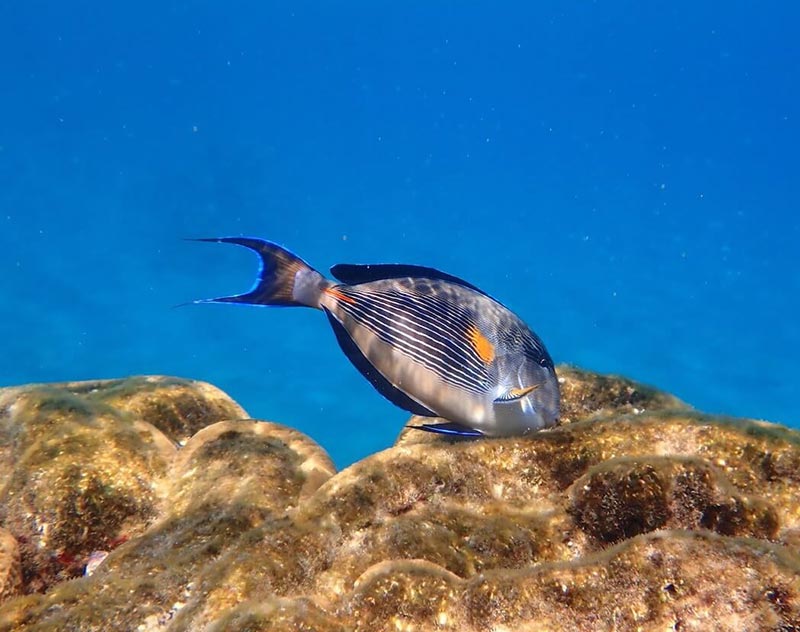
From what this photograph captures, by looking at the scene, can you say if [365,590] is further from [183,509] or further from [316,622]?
[183,509]

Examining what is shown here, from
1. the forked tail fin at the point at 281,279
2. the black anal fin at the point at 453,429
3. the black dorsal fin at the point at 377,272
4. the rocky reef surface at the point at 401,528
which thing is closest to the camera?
the rocky reef surface at the point at 401,528

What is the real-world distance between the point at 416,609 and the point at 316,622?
0.35 m

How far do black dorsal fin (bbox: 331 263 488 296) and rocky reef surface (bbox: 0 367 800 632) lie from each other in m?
0.87

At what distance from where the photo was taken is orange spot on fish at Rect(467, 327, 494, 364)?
2744 mm

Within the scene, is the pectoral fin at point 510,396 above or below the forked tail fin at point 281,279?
below

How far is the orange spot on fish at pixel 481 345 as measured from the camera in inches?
108

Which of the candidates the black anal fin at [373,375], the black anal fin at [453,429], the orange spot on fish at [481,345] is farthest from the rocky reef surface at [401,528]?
the orange spot on fish at [481,345]

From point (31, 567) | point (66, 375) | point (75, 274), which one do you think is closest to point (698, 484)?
point (31, 567)

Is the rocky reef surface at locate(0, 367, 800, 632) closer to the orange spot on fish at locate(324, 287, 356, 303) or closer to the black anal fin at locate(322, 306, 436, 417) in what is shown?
the black anal fin at locate(322, 306, 436, 417)

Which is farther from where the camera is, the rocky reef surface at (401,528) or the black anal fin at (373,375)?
the black anal fin at (373,375)

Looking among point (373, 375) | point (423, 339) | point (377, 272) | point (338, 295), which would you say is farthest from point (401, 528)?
point (377, 272)

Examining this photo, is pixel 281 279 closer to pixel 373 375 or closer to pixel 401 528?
pixel 373 375

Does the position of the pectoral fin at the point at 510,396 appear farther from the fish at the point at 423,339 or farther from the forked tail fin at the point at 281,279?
the forked tail fin at the point at 281,279

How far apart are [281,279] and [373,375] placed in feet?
1.98
